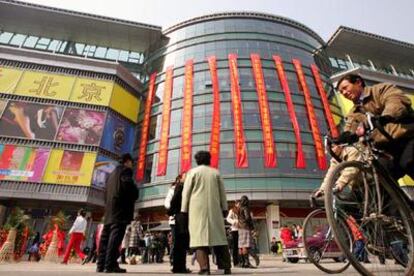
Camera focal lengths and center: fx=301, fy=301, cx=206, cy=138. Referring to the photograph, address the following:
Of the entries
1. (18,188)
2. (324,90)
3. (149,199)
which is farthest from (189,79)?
(18,188)

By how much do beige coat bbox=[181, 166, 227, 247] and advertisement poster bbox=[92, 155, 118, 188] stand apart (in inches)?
854

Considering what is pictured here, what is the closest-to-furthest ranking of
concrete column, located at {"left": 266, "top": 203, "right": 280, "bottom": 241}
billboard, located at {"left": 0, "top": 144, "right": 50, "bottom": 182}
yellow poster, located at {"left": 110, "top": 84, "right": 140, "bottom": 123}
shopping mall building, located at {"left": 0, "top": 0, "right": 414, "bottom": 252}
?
billboard, located at {"left": 0, "top": 144, "right": 50, "bottom": 182} → concrete column, located at {"left": 266, "top": 203, "right": 280, "bottom": 241} → shopping mall building, located at {"left": 0, "top": 0, "right": 414, "bottom": 252} → yellow poster, located at {"left": 110, "top": 84, "right": 140, "bottom": 123}

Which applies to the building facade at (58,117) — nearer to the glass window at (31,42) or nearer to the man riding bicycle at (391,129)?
the glass window at (31,42)

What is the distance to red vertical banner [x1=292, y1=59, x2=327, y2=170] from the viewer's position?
25.7m

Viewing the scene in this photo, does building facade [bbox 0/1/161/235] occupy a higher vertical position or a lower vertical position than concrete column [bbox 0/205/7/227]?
higher

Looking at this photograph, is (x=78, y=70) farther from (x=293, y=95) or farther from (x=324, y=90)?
(x=324, y=90)

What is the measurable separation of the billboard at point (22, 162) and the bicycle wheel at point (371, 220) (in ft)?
81.3

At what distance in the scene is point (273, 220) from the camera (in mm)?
24609

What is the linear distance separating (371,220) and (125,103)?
30.2m

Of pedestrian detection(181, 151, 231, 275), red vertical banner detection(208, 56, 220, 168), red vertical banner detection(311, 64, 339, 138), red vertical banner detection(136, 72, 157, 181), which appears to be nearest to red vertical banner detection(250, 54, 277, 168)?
red vertical banner detection(208, 56, 220, 168)

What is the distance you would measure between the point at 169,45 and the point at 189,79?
23.4ft

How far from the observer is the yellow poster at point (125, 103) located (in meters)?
29.3

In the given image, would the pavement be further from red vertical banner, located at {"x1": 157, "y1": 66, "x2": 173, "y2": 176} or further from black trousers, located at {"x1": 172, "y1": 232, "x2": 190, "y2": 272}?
red vertical banner, located at {"x1": 157, "y1": 66, "x2": 173, "y2": 176}

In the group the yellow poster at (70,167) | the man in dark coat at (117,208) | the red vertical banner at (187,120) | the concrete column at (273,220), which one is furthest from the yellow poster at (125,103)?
the man in dark coat at (117,208)
